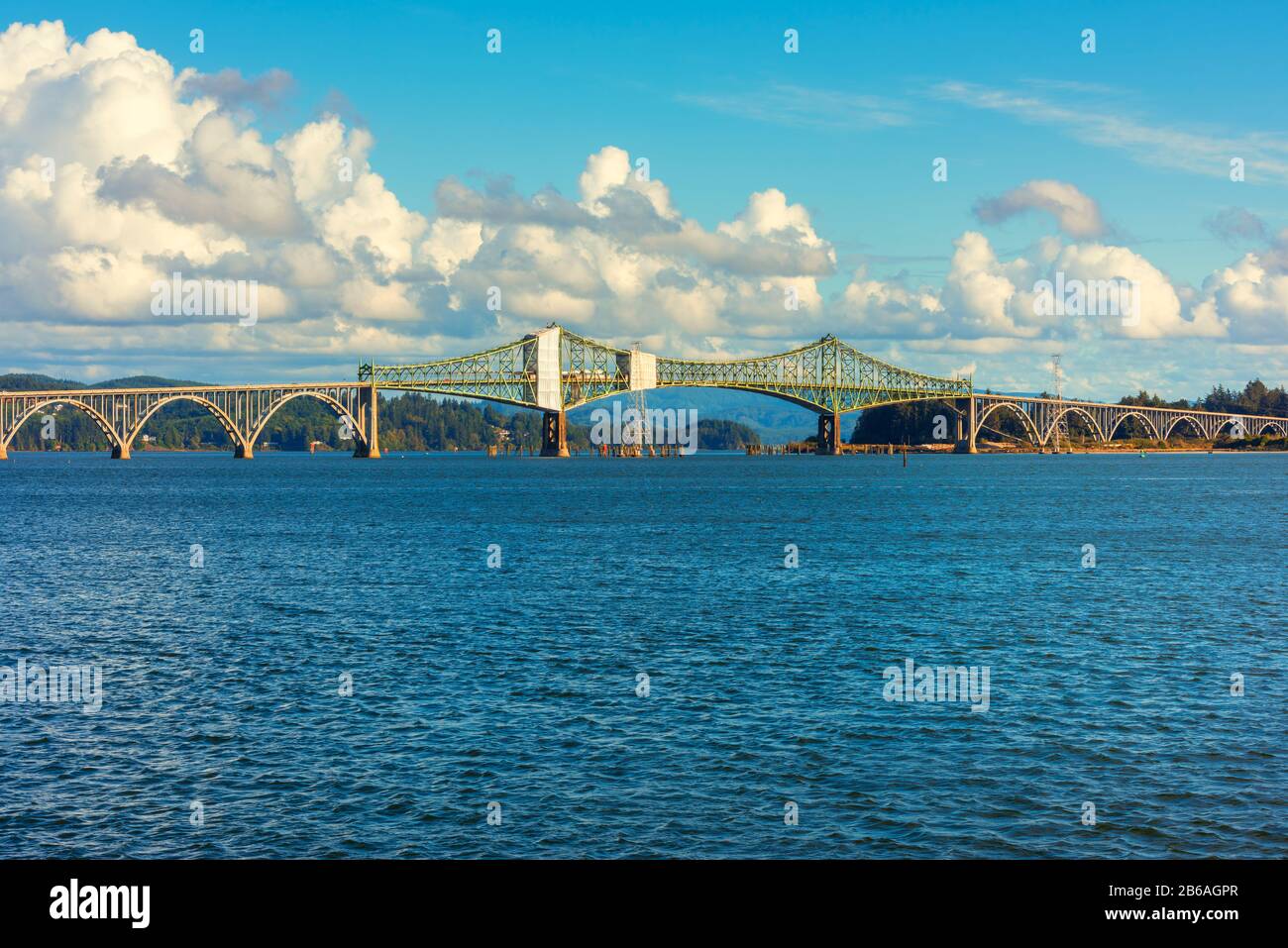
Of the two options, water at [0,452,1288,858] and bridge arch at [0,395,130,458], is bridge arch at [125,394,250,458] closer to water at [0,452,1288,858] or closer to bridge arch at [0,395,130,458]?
bridge arch at [0,395,130,458]

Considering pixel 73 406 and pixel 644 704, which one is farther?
pixel 73 406

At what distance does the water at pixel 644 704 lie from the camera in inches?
630

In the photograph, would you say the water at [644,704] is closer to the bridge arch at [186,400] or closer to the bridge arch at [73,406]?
the bridge arch at [186,400]

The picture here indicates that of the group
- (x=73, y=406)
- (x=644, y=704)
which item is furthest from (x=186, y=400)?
(x=644, y=704)

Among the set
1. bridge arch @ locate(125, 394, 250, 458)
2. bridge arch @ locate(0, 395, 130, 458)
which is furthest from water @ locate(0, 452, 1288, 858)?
bridge arch @ locate(0, 395, 130, 458)

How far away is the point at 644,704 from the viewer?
22719 millimetres

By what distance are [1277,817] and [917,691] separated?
833 cm

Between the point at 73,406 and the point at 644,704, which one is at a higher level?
the point at 73,406

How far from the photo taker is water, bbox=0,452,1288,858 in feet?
52.5

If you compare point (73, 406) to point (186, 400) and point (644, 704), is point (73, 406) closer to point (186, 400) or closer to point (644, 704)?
point (186, 400)

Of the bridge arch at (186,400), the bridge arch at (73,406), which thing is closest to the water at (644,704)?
the bridge arch at (186,400)

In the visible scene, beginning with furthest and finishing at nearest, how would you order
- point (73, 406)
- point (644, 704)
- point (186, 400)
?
point (186, 400)
point (73, 406)
point (644, 704)

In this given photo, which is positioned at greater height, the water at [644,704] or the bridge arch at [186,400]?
the bridge arch at [186,400]
